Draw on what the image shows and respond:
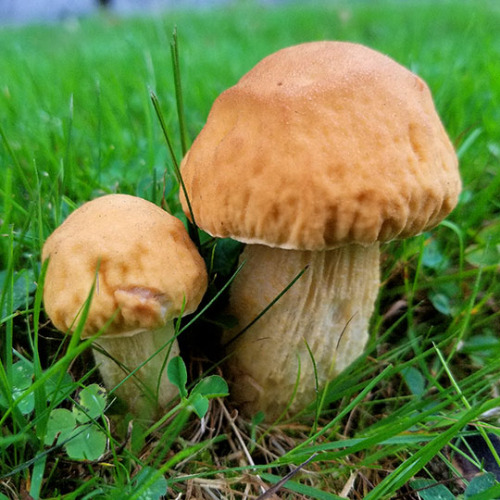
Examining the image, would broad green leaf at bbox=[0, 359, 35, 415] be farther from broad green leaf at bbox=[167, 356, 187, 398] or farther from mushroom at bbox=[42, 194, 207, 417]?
broad green leaf at bbox=[167, 356, 187, 398]

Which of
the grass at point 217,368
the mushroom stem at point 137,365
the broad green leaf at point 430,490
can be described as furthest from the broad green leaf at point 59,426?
the broad green leaf at point 430,490

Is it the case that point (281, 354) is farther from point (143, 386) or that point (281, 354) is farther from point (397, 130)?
point (397, 130)

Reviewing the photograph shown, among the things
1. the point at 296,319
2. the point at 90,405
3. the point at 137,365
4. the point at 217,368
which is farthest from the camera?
the point at 217,368

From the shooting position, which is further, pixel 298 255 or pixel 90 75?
pixel 90 75

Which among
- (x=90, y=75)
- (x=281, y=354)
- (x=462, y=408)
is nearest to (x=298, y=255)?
(x=281, y=354)

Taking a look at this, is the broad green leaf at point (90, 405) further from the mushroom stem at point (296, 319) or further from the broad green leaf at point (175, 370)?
the mushroom stem at point (296, 319)

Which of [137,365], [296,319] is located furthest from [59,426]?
[296,319]

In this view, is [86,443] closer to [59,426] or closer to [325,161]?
[59,426]

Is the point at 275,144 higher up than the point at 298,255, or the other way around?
the point at 275,144

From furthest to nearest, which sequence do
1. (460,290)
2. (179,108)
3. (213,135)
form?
(460,290), (179,108), (213,135)
